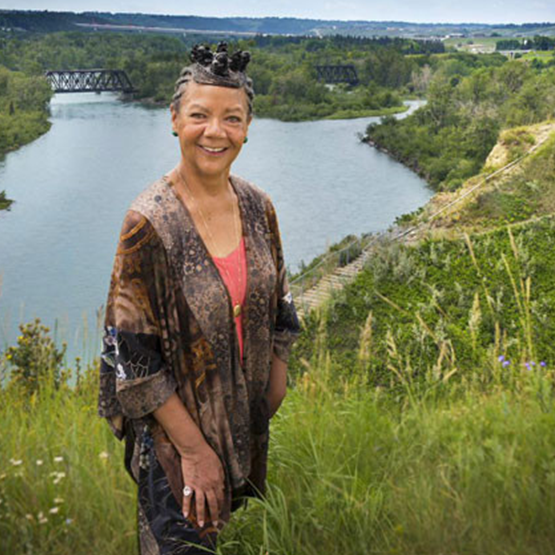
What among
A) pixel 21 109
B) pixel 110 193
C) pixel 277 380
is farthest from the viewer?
pixel 21 109

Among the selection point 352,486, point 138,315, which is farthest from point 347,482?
point 138,315

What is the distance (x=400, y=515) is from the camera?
2.00m

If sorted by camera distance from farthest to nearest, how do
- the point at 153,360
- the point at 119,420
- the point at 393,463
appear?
1. the point at 393,463
2. the point at 119,420
3. the point at 153,360

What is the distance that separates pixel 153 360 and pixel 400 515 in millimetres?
887

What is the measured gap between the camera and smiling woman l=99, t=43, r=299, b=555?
1622 mm

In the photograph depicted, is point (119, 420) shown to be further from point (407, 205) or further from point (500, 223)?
point (407, 205)

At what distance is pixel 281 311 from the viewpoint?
6.47 feet

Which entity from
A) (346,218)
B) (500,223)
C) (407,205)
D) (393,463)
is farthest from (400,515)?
(407,205)

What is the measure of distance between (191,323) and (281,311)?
370 millimetres

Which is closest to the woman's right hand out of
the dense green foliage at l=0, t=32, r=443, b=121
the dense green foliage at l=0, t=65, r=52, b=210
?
the dense green foliage at l=0, t=65, r=52, b=210

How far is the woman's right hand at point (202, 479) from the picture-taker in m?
1.69

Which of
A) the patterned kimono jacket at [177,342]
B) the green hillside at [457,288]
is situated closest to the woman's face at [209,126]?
the patterned kimono jacket at [177,342]

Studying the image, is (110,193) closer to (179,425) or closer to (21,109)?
(21,109)

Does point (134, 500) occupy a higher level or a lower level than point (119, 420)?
lower
